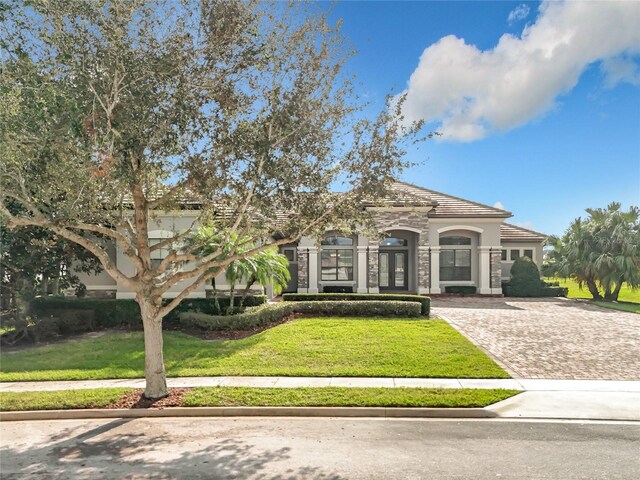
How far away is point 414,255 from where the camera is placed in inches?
1083

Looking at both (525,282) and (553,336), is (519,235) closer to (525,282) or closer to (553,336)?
(525,282)

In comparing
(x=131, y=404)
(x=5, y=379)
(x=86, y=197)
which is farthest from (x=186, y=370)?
(x=86, y=197)

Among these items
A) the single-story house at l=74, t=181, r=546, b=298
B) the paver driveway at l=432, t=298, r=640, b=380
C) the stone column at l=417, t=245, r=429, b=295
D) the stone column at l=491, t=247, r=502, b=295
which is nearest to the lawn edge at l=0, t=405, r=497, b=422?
the paver driveway at l=432, t=298, r=640, b=380

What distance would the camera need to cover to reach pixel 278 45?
8.16 m

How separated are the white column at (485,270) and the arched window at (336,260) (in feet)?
25.9

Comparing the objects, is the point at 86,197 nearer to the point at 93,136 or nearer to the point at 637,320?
the point at 93,136

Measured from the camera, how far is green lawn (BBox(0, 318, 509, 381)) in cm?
1095

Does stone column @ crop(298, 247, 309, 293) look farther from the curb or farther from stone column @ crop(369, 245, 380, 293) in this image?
the curb

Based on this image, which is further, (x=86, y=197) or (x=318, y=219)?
(x=318, y=219)

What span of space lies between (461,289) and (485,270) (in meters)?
1.84

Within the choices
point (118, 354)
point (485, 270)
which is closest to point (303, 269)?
point (485, 270)

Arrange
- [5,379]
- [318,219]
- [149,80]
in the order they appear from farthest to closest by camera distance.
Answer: [5,379] → [318,219] → [149,80]

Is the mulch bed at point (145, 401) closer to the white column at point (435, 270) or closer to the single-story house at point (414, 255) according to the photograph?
the single-story house at point (414, 255)

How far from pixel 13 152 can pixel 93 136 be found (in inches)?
54.4
